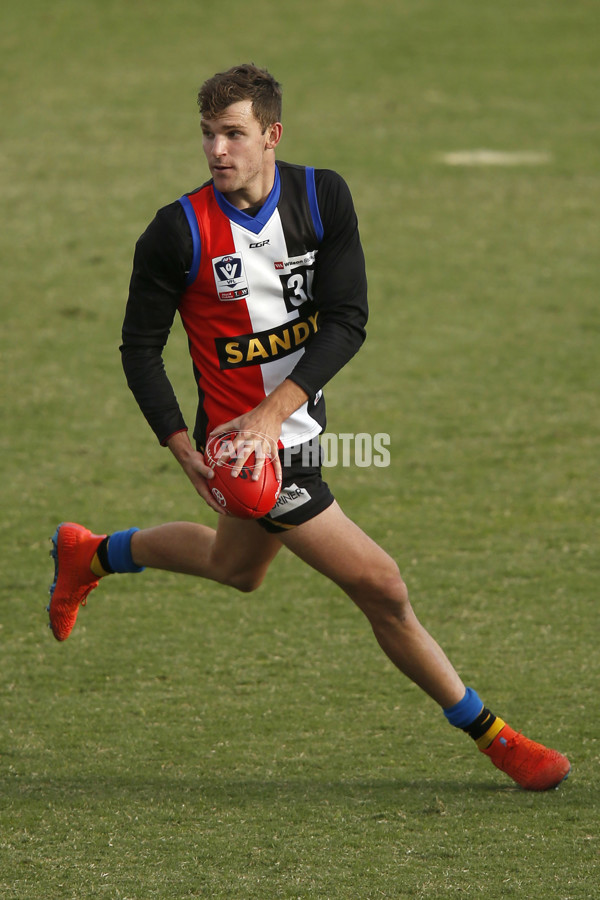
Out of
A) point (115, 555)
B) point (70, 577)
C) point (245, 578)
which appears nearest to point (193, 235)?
point (245, 578)

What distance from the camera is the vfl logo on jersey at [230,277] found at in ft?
11.6

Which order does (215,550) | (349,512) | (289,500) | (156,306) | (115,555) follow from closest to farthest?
(156,306) → (289,500) → (215,550) → (115,555) → (349,512)

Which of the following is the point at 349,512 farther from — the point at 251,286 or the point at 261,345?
the point at 251,286

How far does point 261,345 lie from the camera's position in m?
3.66

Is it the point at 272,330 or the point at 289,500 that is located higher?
the point at 272,330

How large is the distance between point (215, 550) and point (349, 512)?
88.5 inches

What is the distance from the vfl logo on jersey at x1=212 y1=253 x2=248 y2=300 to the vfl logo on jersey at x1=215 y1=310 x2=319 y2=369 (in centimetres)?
14

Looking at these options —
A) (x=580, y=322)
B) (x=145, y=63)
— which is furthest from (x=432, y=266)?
(x=145, y=63)

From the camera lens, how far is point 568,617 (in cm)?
502

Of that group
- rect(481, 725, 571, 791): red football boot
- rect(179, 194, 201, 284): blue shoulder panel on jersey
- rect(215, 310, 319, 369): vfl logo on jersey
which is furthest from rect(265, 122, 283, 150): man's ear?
rect(481, 725, 571, 791): red football boot

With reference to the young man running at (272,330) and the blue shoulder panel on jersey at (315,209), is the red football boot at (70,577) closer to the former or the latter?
the young man running at (272,330)

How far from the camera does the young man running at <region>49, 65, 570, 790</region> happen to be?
345 centimetres

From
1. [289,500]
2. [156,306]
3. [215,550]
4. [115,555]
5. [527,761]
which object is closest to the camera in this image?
[156,306]

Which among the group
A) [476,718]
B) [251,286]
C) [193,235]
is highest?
[193,235]
